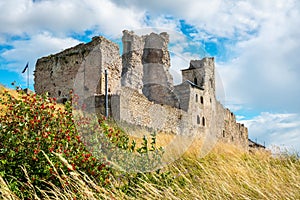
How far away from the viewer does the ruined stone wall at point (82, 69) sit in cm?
1806

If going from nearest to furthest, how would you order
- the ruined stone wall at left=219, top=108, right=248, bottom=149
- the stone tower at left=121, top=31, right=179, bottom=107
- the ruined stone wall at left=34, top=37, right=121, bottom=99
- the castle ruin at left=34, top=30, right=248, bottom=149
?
1. the castle ruin at left=34, top=30, right=248, bottom=149
2. the ruined stone wall at left=34, top=37, right=121, bottom=99
3. the stone tower at left=121, top=31, right=179, bottom=107
4. the ruined stone wall at left=219, top=108, right=248, bottom=149

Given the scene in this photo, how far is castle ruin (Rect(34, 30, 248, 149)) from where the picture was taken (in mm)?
17344

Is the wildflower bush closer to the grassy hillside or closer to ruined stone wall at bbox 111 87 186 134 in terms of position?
the grassy hillside

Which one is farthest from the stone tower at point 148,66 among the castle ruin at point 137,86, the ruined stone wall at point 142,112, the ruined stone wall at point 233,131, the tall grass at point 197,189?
the tall grass at point 197,189

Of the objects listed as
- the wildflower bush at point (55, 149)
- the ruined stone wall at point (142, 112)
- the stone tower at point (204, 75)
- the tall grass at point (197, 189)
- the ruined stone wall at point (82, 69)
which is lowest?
the tall grass at point (197, 189)

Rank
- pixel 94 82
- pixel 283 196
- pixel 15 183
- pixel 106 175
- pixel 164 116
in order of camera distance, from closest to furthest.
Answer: pixel 283 196 < pixel 15 183 < pixel 106 175 < pixel 94 82 < pixel 164 116

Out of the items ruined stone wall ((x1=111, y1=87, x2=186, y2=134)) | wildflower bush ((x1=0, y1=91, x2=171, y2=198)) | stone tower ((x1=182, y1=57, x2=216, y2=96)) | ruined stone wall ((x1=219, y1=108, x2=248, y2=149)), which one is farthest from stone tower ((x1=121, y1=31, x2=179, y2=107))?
wildflower bush ((x1=0, y1=91, x2=171, y2=198))

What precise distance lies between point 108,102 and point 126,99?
40.9 inches

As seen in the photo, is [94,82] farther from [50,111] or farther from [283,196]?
[283,196]

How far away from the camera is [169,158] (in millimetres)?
6691

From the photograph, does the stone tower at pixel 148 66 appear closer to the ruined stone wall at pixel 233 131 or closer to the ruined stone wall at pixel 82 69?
the ruined stone wall at pixel 82 69

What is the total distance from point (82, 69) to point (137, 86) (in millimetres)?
7017

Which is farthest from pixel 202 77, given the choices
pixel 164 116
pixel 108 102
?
pixel 108 102

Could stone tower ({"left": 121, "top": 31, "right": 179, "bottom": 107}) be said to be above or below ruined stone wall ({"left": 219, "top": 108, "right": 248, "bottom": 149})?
above
